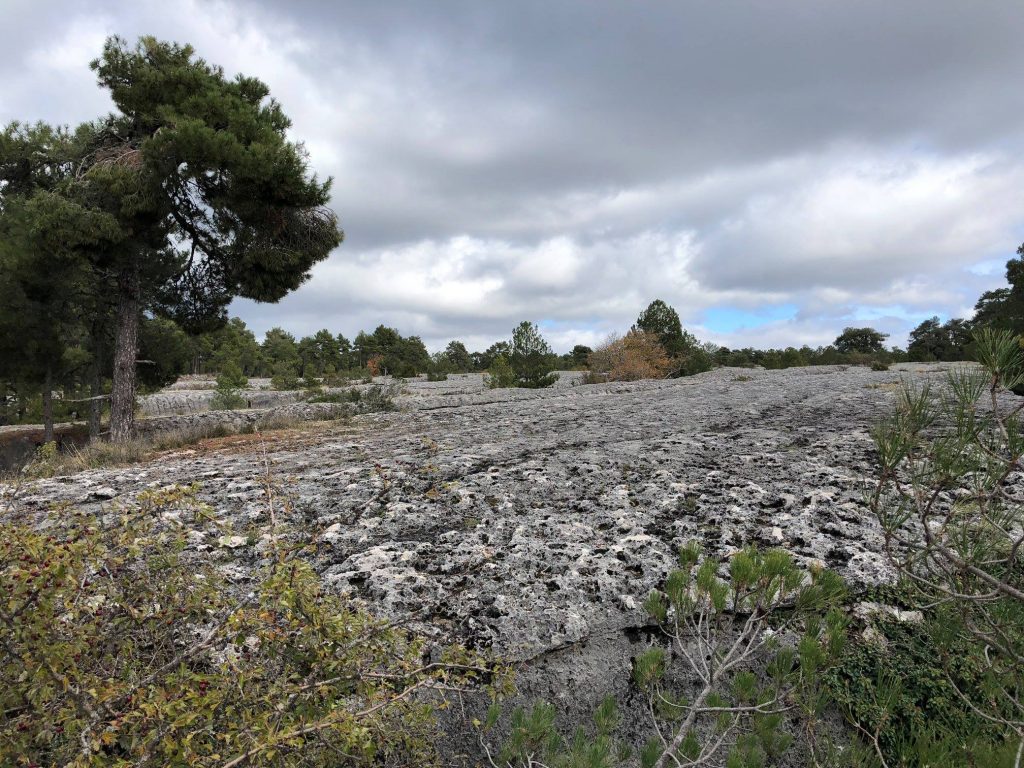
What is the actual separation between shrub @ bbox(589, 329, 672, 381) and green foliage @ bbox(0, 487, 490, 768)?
1155 inches

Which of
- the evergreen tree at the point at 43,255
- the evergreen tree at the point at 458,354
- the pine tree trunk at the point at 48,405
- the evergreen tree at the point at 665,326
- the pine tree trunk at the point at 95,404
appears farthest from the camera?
the evergreen tree at the point at 458,354

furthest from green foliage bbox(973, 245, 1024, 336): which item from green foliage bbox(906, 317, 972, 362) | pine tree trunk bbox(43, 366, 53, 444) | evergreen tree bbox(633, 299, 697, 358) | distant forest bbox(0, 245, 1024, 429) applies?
Result: pine tree trunk bbox(43, 366, 53, 444)

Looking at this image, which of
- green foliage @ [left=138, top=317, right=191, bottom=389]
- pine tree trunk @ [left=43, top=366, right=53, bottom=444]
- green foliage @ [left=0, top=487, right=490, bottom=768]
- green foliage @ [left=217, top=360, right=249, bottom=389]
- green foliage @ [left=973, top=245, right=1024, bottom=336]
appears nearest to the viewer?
green foliage @ [left=0, top=487, right=490, bottom=768]

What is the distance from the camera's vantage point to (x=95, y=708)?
1.58 meters

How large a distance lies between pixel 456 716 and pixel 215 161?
461 inches

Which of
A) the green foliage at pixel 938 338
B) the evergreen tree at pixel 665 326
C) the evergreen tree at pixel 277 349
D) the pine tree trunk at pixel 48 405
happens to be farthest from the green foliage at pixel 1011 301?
the evergreen tree at pixel 277 349

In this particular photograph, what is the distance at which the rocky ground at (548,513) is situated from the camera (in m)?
2.49

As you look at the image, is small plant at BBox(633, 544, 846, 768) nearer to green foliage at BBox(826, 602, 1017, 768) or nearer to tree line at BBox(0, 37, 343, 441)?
green foliage at BBox(826, 602, 1017, 768)

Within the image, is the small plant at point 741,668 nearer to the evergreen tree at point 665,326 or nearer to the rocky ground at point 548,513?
the rocky ground at point 548,513

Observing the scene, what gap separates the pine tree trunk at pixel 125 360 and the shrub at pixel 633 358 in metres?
23.7

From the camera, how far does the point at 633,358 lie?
32625mm

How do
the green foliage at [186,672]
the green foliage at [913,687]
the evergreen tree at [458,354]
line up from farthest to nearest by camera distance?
1. the evergreen tree at [458,354]
2. the green foliage at [913,687]
3. the green foliage at [186,672]

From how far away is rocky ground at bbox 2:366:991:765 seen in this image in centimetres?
249

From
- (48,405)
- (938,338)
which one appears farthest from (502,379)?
(938,338)
